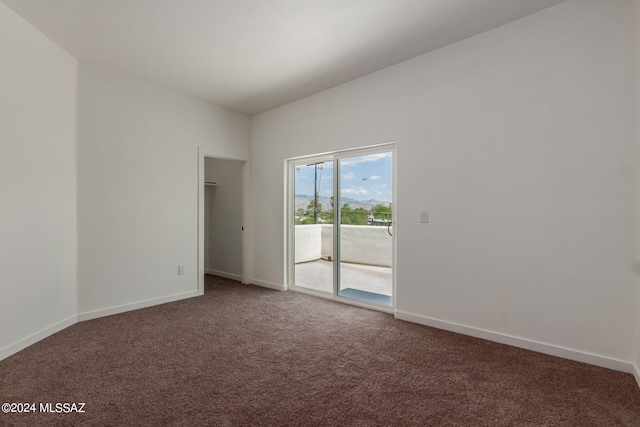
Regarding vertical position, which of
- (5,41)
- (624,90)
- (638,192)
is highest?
(5,41)

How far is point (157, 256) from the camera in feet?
12.6

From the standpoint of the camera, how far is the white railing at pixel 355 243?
12.3 ft

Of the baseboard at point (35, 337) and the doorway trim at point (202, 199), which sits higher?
the doorway trim at point (202, 199)

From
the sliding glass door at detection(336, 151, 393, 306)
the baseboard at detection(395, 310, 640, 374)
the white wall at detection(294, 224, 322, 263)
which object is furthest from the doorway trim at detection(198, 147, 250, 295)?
the baseboard at detection(395, 310, 640, 374)

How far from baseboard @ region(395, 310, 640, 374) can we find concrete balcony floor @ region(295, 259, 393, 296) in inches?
23.0

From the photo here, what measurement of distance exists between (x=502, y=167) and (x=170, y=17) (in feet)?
10.0

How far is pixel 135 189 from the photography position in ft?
12.0

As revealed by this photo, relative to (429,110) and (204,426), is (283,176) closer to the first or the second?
(429,110)

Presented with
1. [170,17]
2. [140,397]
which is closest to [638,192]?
[140,397]

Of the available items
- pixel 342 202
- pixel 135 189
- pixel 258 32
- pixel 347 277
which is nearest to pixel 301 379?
pixel 347 277

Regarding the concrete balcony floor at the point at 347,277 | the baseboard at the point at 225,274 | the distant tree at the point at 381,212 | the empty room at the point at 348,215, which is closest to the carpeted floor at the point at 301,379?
the empty room at the point at 348,215

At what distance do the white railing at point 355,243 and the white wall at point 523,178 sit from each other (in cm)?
46

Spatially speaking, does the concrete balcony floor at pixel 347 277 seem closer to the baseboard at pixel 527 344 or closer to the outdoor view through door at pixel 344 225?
the outdoor view through door at pixel 344 225

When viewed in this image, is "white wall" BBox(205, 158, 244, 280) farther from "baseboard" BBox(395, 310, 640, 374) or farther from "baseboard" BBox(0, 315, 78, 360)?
"baseboard" BBox(395, 310, 640, 374)
